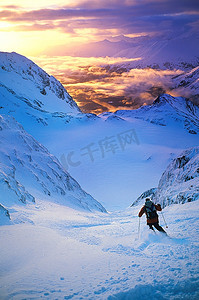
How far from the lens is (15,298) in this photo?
486 cm

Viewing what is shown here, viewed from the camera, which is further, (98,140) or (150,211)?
(98,140)

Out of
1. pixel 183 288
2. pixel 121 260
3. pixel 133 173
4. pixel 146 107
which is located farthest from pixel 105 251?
pixel 146 107

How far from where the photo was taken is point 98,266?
5996 mm

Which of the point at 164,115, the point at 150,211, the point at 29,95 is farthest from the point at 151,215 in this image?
the point at 164,115

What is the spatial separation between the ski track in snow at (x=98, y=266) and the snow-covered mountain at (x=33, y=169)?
8.26 metres

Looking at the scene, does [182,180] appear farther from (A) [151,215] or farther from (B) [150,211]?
(A) [151,215]

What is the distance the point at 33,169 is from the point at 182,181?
12693mm

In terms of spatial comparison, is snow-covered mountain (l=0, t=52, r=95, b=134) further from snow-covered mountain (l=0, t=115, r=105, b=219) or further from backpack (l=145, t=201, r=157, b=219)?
backpack (l=145, t=201, r=157, b=219)

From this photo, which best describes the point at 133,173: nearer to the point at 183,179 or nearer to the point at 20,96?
the point at 183,179

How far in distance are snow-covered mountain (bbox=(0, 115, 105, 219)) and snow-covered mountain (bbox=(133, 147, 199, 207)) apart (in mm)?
8206

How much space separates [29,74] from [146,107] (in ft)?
259

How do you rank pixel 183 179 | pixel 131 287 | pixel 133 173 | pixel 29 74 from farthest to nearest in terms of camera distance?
pixel 29 74
pixel 133 173
pixel 183 179
pixel 131 287

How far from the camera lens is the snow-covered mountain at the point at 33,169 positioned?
19766 mm

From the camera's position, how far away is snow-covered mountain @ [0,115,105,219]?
1977 centimetres
